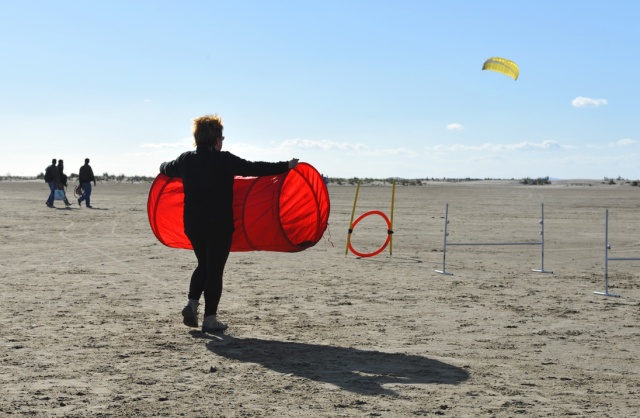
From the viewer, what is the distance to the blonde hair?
29.3 ft

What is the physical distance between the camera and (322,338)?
346 inches

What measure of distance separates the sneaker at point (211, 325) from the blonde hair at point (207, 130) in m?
1.80

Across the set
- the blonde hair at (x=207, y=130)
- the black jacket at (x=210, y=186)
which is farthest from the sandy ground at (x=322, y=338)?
the blonde hair at (x=207, y=130)

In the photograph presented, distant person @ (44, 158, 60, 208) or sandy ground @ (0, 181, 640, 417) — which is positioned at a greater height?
distant person @ (44, 158, 60, 208)

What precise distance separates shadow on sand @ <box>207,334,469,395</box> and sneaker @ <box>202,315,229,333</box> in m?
0.25

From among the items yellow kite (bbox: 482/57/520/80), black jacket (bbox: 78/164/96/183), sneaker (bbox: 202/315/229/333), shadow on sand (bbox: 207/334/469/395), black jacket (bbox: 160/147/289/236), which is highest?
yellow kite (bbox: 482/57/520/80)

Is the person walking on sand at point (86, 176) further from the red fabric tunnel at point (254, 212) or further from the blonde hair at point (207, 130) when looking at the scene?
the blonde hair at point (207, 130)

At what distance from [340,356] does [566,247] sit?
42.7ft

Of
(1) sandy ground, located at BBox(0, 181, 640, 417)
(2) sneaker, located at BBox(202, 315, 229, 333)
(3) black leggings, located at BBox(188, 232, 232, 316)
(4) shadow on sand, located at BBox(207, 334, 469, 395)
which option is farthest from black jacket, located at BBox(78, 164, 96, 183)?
(4) shadow on sand, located at BBox(207, 334, 469, 395)

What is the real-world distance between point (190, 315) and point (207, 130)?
6.33 ft

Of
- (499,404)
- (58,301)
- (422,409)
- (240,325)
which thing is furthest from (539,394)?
(58,301)

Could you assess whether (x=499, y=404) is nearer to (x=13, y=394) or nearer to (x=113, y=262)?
(x=13, y=394)

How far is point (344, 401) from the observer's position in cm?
639

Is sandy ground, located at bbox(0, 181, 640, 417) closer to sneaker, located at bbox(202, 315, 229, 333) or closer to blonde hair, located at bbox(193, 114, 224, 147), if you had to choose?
sneaker, located at bbox(202, 315, 229, 333)
